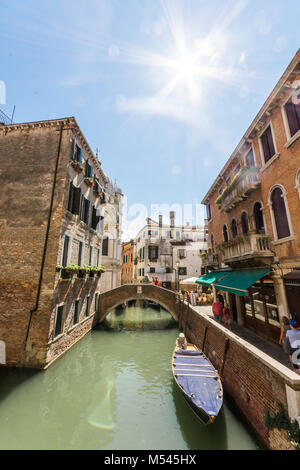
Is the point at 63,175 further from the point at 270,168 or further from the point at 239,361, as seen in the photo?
the point at 239,361

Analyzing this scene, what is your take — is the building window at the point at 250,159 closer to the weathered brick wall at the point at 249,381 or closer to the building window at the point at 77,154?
the weathered brick wall at the point at 249,381

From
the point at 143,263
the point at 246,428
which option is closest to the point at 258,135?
the point at 246,428

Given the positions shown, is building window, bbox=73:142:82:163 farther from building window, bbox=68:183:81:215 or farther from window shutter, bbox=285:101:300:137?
window shutter, bbox=285:101:300:137

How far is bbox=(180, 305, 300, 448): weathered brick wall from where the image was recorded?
202 inches

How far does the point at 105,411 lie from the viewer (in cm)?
699

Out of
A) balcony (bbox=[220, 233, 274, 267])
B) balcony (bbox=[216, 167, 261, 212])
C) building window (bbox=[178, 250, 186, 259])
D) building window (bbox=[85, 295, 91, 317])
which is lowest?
building window (bbox=[85, 295, 91, 317])

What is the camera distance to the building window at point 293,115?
7.53 meters

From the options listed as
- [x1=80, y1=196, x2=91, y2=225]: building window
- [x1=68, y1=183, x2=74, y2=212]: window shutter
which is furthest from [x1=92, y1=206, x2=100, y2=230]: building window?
[x1=68, y1=183, x2=74, y2=212]: window shutter

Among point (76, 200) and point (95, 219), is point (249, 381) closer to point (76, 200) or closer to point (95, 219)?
point (76, 200)

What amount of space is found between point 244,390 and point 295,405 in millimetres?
2675

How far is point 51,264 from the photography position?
10.5 m

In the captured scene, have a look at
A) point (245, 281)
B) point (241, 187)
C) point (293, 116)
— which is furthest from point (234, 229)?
point (293, 116)

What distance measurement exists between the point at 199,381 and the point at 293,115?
1066cm
